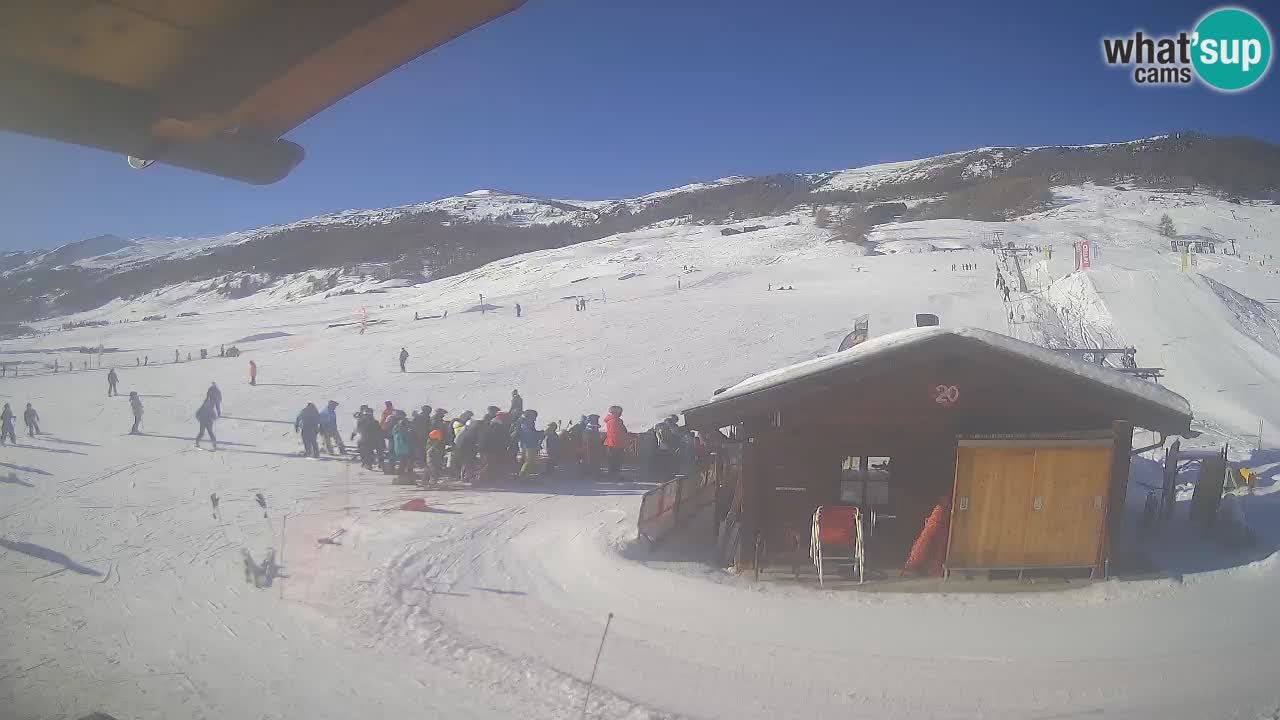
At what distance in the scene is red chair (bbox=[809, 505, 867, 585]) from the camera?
8531 millimetres

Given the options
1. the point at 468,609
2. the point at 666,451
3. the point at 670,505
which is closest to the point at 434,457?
the point at 666,451

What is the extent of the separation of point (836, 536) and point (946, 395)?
2.23m

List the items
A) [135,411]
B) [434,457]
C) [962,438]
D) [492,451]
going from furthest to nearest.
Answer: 1. [135,411]
2. [492,451]
3. [434,457]
4. [962,438]

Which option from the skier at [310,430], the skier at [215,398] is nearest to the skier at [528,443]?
the skier at [310,430]

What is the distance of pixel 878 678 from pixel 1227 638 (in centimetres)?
374

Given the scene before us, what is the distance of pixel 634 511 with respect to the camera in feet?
37.0

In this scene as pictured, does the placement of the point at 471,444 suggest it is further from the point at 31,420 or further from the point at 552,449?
the point at 31,420

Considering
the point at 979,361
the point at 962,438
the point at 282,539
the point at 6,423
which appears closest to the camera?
the point at 6,423

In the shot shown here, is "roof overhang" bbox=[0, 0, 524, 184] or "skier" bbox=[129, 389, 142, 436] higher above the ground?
"roof overhang" bbox=[0, 0, 524, 184]

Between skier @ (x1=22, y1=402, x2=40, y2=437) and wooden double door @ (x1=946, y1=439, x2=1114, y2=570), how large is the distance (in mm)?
11253

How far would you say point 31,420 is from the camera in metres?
8.75

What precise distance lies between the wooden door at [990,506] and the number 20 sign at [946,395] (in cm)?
59

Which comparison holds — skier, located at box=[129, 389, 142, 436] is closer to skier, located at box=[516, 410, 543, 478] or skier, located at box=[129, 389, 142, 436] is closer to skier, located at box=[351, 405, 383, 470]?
skier, located at box=[351, 405, 383, 470]

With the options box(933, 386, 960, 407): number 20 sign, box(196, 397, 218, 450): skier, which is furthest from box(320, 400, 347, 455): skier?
box(933, 386, 960, 407): number 20 sign
